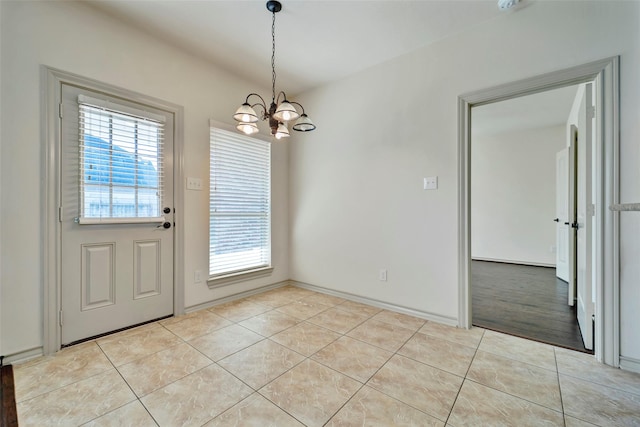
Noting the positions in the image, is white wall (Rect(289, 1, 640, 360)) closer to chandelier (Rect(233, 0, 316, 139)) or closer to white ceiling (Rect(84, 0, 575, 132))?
white ceiling (Rect(84, 0, 575, 132))

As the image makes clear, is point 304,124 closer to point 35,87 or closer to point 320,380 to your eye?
point 320,380

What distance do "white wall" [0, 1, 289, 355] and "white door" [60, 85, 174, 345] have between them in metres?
0.15

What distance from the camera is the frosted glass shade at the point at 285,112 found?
1958 millimetres

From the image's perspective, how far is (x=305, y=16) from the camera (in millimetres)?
2318

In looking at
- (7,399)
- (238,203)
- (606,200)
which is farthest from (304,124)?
(7,399)

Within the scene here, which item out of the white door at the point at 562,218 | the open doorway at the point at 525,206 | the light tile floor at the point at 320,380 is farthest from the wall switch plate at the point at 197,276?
the white door at the point at 562,218

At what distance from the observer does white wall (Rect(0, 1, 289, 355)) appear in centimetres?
189

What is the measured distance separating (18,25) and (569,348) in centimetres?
475

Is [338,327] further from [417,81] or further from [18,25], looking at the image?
[18,25]

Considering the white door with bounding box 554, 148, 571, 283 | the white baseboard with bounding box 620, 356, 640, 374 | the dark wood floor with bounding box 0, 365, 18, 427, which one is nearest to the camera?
the dark wood floor with bounding box 0, 365, 18, 427

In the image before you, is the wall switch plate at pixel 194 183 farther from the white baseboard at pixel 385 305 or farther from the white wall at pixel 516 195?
the white wall at pixel 516 195

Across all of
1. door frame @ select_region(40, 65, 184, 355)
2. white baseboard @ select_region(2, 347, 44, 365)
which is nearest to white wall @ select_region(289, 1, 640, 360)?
door frame @ select_region(40, 65, 184, 355)

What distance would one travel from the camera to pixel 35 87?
6.53 feet

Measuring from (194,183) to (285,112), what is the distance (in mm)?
1487
